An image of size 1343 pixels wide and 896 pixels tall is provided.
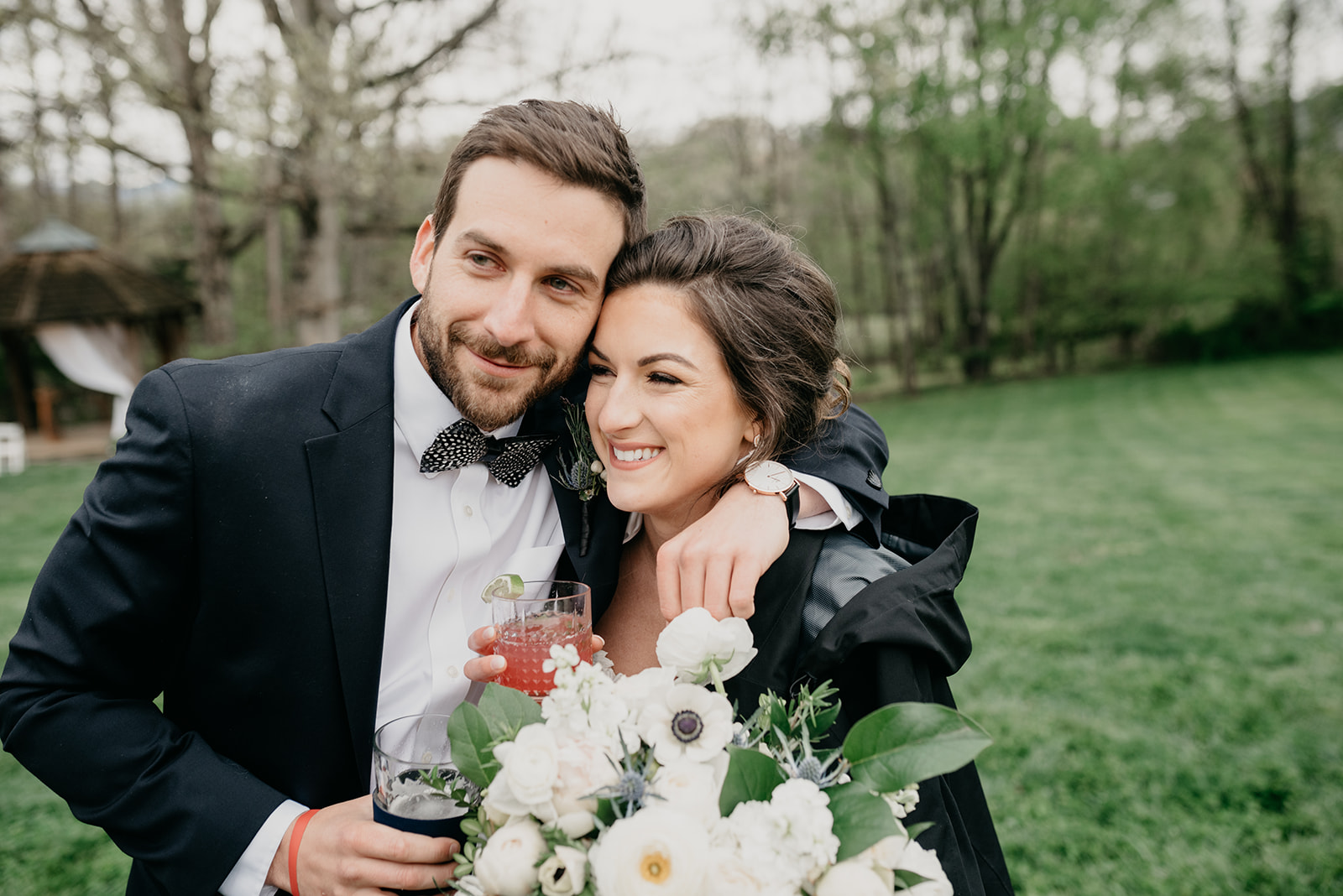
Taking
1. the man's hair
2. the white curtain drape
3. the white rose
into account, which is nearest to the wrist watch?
the man's hair

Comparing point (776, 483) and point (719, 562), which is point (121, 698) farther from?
point (776, 483)

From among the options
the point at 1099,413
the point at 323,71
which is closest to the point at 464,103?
the point at 323,71

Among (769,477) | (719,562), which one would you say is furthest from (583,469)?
(719,562)

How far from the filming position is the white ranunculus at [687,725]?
123cm

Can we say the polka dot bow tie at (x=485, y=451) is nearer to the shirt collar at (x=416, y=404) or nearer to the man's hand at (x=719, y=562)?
the shirt collar at (x=416, y=404)

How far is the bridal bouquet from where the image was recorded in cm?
112

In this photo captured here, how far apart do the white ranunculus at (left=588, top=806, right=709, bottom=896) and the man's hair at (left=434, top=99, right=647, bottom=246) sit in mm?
1647

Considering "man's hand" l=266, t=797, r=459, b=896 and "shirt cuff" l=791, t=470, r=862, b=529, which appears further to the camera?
"shirt cuff" l=791, t=470, r=862, b=529

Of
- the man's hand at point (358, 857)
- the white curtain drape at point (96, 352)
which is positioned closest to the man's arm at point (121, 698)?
the man's hand at point (358, 857)

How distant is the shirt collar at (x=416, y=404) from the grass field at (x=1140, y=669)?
2955 mm

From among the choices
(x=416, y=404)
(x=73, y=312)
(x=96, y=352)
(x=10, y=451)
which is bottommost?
(x=10, y=451)

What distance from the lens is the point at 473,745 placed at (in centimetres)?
133

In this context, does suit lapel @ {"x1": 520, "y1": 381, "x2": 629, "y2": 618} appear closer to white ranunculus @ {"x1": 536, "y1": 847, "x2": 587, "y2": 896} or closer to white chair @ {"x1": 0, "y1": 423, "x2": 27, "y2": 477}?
white ranunculus @ {"x1": 536, "y1": 847, "x2": 587, "y2": 896}

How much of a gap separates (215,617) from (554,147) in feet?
4.47
